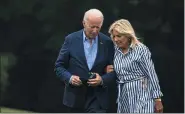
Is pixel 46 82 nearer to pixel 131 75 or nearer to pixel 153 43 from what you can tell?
pixel 153 43

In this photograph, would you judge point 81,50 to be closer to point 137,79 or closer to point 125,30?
point 125,30

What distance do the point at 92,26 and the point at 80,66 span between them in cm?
38

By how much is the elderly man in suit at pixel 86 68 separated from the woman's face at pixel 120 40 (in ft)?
0.41

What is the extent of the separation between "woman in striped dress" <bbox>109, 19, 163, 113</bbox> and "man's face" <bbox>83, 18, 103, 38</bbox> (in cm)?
14

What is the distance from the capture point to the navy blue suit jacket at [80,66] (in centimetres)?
610

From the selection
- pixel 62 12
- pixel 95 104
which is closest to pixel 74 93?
pixel 95 104

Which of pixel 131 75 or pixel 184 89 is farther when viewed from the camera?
pixel 184 89

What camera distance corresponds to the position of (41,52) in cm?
1079

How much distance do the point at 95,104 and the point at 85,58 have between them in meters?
0.43

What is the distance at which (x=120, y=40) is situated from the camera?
6043 millimetres

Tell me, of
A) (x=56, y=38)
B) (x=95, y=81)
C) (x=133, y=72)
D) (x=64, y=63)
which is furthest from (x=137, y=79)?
(x=56, y=38)

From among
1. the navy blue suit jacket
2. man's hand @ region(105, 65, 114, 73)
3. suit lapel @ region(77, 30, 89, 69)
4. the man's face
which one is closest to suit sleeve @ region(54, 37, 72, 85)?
the navy blue suit jacket

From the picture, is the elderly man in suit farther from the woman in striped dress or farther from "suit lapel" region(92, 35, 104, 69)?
the woman in striped dress

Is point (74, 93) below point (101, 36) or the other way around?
below
